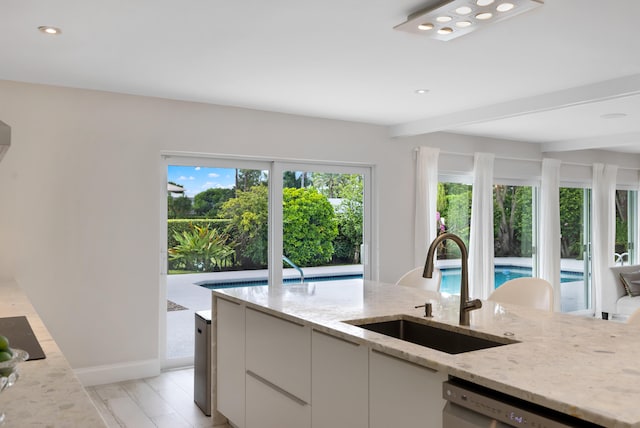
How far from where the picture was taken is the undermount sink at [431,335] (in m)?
2.22

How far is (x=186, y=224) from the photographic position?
489 centimetres

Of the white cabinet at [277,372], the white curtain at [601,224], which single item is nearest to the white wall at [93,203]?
the white cabinet at [277,372]

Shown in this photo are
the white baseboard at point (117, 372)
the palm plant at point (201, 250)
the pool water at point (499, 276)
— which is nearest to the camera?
the white baseboard at point (117, 372)

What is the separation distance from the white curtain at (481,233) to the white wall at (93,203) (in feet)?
10.1

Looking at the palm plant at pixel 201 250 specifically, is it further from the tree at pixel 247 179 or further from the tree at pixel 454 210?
the tree at pixel 454 210

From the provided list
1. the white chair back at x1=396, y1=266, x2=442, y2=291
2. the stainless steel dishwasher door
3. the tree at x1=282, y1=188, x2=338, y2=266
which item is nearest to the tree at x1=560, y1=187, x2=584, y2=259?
the tree at x1=282, y1=188, x2=338, y2=266

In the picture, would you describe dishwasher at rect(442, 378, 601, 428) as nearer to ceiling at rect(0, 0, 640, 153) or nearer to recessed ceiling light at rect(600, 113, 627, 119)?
ceiling at rect(0, 0, 640, 153)

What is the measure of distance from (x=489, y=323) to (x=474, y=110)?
10.0 feet

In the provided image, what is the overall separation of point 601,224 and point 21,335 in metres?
7.70

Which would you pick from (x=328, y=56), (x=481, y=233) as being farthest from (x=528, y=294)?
(x=481, y=233)

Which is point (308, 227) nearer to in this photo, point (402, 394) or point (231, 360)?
point (231, 360)

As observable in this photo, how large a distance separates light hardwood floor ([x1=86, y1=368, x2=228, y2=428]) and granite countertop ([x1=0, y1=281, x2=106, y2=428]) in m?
1.76

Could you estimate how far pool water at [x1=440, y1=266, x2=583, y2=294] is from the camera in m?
6.64

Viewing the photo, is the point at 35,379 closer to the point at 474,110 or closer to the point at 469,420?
the point at 469,420
